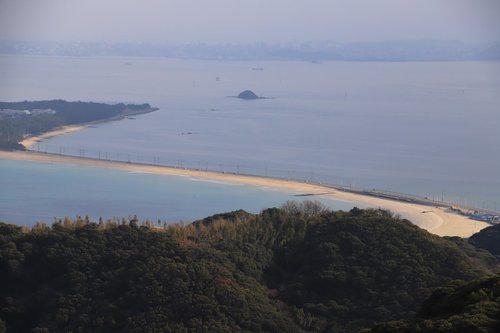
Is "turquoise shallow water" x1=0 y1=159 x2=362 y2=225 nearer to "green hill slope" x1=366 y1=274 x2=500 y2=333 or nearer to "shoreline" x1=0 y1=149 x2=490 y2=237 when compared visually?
"shoreline" x1=0 y1=149 x2=490 y2=237

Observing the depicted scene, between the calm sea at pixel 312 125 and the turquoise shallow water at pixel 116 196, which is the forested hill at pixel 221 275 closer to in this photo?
the turquoise shallow water at pixel 116 196

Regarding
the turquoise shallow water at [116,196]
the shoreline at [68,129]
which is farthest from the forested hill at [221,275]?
the shoreline at [68,129]

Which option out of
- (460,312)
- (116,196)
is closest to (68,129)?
(116,196)

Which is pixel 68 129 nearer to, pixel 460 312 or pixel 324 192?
pixel 324 192

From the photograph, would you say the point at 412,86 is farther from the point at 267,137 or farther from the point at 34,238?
the point at 34,238

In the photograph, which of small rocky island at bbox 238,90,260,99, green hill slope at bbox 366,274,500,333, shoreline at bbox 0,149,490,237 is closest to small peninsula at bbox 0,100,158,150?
shoreline at bbox 0,149,490,237

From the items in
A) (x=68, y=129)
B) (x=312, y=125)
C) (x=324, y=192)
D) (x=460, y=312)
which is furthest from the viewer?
(x=312, y=125)
